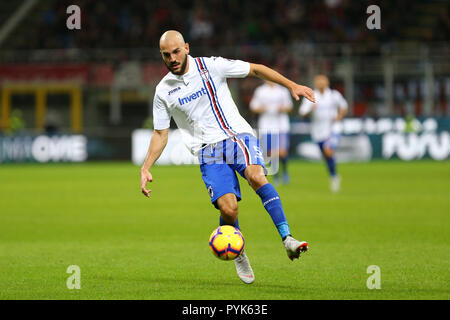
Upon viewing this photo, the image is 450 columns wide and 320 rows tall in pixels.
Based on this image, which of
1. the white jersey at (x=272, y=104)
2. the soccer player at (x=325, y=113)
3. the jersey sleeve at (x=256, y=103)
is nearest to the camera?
the soccer player at (x=325, y=113)

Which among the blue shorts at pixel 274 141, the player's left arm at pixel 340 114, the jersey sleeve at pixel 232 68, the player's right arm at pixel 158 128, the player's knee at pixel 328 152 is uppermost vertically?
the player's left arm at pixel 340 114

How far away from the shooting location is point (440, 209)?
42.4 ft

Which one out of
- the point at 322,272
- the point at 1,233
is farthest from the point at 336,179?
the point at 322,272

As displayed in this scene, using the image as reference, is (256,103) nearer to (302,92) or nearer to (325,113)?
(325,113)

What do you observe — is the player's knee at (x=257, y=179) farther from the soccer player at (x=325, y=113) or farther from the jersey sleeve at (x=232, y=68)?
the soccer player at (x=325, y=113)

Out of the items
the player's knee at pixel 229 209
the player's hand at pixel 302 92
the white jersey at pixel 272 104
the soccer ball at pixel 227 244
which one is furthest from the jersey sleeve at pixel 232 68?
the white jersey at pixel 272 104

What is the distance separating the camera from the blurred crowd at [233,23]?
29500 millimetres

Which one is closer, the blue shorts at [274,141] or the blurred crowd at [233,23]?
the blue shorts at [274,141]

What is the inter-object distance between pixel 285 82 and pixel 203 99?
2.47ft

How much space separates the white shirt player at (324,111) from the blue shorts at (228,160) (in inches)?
414

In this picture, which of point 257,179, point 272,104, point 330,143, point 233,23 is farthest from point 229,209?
point 233,23

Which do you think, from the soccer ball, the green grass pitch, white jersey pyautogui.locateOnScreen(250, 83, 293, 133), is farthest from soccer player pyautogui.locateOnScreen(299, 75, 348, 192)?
the soccer ball

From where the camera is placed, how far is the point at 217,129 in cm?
716

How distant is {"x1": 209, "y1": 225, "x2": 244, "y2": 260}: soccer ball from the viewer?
6680 millimetres
